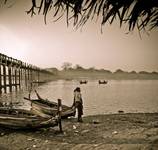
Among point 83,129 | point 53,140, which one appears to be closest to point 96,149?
point 53,140

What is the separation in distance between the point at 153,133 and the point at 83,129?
3064 mm

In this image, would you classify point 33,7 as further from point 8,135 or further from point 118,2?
point 8,135

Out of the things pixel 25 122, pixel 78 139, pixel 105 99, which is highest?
pixel 25 122

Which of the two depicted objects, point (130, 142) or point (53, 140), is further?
point (53, 140)

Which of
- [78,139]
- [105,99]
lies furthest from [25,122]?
[105,99]

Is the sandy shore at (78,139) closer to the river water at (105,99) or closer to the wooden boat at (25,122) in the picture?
the wooden boat at (25,122)

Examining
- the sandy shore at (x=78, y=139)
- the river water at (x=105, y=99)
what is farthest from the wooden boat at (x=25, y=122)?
the river water at (x=105, y=99)

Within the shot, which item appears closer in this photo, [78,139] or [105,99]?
[78,139]

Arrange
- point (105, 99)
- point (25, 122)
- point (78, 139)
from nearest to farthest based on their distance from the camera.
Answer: point (78, 139) → point (25, 122) → point (105, 99)

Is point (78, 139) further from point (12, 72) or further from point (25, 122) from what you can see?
point (12, 72)

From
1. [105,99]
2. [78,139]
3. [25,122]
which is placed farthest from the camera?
[105,99]

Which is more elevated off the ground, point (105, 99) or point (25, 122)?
point (25, 122)

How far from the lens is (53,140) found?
33.1 ft

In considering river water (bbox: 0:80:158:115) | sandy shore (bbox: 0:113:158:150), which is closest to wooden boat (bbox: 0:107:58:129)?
sandy shore (bbox: 0:113:158:150)
